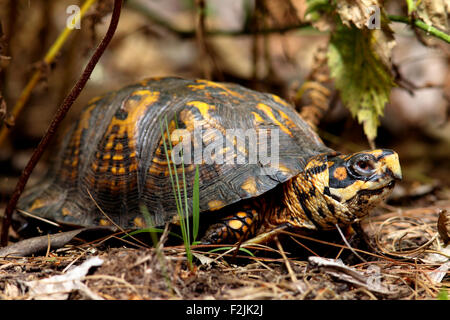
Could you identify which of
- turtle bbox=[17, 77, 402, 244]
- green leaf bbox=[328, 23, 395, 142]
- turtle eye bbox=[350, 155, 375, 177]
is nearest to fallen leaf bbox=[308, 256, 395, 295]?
turtle bbox=[17, 77, 402, 244]

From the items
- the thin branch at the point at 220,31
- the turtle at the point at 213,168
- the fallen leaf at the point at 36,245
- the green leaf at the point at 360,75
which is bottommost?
the fallen leaf at the point at 36,245

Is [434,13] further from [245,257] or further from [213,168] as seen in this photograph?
[245,257]

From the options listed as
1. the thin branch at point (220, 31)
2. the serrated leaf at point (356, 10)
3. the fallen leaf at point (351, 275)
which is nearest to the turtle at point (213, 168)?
the fallen leaf at point (351, 275)

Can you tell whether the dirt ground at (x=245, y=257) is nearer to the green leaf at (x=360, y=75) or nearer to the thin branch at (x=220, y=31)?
the thin branch at (x=220, y=31)

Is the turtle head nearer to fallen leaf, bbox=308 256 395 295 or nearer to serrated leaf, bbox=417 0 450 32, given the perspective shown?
fallen leaf, bbox=308 256 395 295

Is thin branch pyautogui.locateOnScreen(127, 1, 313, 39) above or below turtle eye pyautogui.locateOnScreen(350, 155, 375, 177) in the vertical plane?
above

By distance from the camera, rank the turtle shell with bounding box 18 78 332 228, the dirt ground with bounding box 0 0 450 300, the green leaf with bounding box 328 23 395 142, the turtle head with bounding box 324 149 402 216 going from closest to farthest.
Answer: the dirt ground with bounding box 0 0 450 300, the turtle head with bounding box 324 149 402 216, the turtle shell with bounding box 18 78 332 228, the green leaf with bounding box 328 23 395 142

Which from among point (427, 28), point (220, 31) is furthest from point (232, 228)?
point (220, 31)
